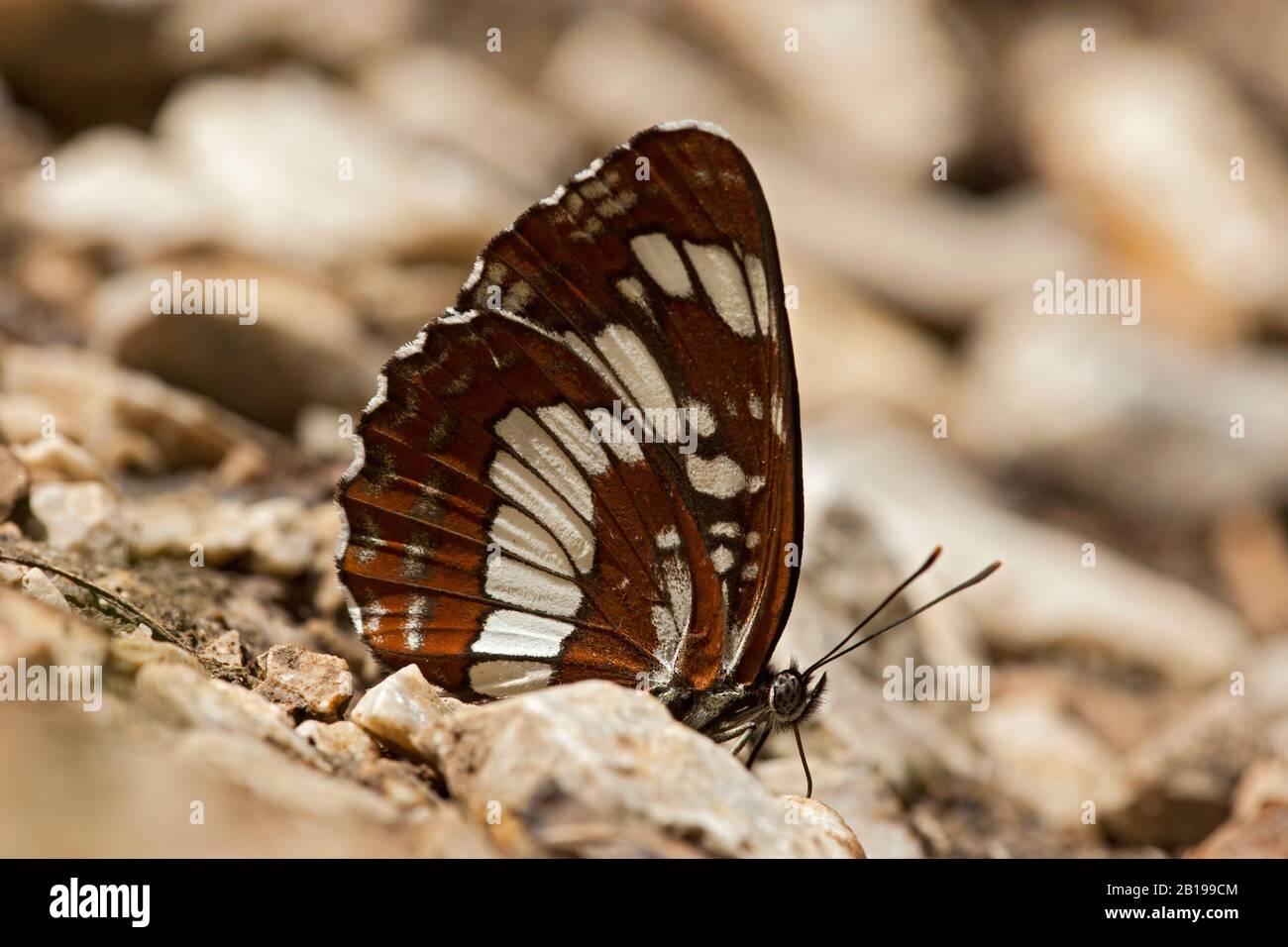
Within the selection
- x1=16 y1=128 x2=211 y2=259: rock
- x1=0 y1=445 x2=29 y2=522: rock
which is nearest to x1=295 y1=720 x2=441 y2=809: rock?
x1=0 y1=445 x2=29 y2=522: rock

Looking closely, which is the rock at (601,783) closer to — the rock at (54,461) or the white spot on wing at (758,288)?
the white spot on wing at (758,288)

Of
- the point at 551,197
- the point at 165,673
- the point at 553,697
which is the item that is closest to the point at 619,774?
the point at 553,697

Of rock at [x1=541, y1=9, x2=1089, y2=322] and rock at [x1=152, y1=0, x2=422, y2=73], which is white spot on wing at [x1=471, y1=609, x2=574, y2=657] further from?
rock at [x1=541, y1=9, x2=1089, y2=322]

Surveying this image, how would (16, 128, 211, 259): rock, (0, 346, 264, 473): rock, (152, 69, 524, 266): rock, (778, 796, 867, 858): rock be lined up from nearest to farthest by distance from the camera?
(778, 796, 867, 858): rock
(0, 346, 264, 473): rock
(16, 128, 211, 259): rock
(152, 69, 524, 266): rock

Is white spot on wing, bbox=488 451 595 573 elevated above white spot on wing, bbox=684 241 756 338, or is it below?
below

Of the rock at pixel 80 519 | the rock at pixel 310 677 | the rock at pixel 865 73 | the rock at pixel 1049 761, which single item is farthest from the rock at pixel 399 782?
the rock at pixel 865 73

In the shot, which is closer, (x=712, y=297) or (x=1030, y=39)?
(x=712, y=297)
